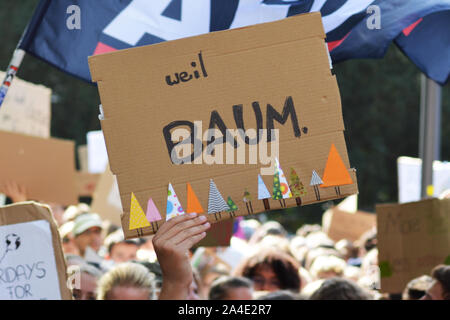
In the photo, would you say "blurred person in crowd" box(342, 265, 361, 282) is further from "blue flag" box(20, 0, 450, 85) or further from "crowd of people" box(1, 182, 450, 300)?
"blue flag" box(20, 0, 450, 85)

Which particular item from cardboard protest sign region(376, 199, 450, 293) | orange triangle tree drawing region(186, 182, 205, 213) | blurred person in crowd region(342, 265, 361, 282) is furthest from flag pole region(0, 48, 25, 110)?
blurred person in crowd region(342, 265, 361, 282)

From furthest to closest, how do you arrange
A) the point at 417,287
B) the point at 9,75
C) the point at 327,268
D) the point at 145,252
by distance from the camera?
the point at 145,252
the point at 327,268
the point at 417,287
the point at 9,75

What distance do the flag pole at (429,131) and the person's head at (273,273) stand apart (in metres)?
0.91

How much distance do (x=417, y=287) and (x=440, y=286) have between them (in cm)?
45

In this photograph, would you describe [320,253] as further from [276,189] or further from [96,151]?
[276,189]

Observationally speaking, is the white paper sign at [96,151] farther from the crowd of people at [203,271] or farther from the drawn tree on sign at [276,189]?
the drawn tree on sign at [276,189]

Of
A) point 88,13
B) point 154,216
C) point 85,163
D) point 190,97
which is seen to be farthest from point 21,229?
point 85,163

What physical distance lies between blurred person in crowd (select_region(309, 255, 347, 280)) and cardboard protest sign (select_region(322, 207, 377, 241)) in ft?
10.6

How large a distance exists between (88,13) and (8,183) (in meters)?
1.27

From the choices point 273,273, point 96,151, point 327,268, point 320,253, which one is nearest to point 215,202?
point 273,273

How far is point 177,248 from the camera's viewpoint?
2361 millimetres

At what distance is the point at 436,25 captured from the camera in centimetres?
388

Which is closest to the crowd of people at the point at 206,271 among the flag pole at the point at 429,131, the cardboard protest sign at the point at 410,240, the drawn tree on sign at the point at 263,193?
the cardboard protest sign at the point at 410,240

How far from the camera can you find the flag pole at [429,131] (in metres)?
4.64
